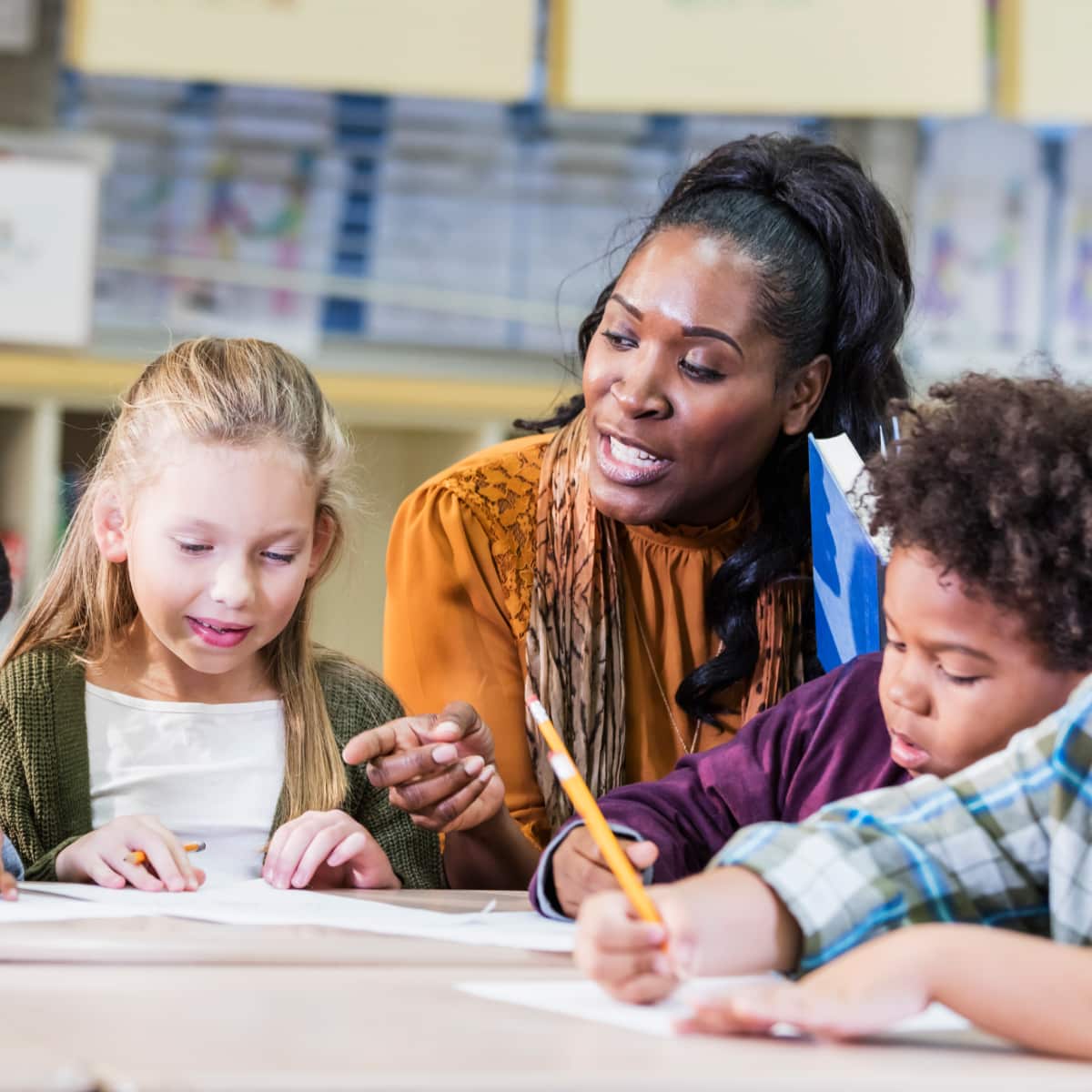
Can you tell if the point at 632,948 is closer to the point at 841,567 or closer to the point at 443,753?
the point at 443,753

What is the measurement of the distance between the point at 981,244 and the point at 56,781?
2.64 meters

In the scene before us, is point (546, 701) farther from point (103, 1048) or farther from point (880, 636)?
point (103, 1048)

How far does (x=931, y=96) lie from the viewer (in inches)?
106

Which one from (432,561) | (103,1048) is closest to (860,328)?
(432,561)

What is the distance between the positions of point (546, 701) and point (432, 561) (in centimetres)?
17

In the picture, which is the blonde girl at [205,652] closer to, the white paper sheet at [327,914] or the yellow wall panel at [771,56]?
the white paper sheet at [327,914]

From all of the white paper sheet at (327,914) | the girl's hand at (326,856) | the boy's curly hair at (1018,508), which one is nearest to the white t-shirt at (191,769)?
the girl's hand at (326,856)

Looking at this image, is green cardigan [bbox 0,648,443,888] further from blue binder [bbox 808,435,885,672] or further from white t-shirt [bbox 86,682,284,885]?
blue binder [bbox 808,435,885,672]

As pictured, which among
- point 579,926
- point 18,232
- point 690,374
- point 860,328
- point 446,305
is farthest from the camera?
point 446,305

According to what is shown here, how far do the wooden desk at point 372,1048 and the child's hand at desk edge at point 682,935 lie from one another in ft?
0.14

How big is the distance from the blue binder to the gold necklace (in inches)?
7.7

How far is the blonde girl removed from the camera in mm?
1304

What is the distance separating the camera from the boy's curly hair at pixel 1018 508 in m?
0.88

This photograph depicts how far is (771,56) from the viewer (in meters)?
2.71
